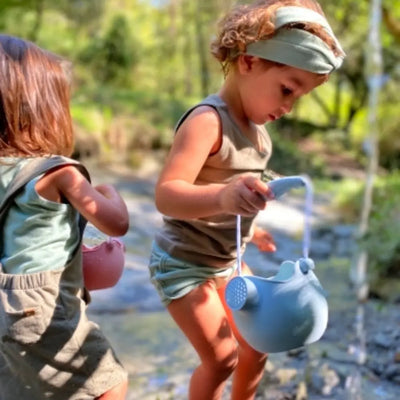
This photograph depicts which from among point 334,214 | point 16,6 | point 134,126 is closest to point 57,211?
point 334,214

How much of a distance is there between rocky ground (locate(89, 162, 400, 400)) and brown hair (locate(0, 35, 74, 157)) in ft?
4.28

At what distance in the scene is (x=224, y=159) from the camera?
1.58 m

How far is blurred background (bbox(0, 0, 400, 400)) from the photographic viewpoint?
15.4 ft

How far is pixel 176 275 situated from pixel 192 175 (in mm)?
319

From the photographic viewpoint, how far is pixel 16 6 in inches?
454

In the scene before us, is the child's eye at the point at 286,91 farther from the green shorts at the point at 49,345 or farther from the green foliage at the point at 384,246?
the green foliage at the point at 384,246

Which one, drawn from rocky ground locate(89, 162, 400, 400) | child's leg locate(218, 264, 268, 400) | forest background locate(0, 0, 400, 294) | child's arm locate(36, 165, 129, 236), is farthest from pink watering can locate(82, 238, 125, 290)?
forest background locate(0, 0, 400, 294)

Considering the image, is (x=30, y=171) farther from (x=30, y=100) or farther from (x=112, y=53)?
(x=112, y=53)

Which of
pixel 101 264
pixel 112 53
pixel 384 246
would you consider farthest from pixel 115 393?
pixel 112 53

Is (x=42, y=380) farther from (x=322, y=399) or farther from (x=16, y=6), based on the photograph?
(x=16, y=6)

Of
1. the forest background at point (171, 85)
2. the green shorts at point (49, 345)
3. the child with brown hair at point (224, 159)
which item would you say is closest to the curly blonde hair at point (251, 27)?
the child with brown hair at point (224, 159)

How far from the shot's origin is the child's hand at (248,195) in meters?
1.29

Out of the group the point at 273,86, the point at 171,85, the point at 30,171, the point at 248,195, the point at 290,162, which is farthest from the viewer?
the point at 171,85

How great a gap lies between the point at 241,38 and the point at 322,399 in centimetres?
151
